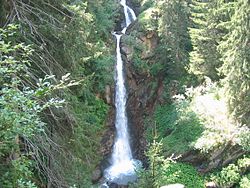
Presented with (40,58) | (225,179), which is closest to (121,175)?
(225,179)

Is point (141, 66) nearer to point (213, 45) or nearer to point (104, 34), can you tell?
point (104, 34)

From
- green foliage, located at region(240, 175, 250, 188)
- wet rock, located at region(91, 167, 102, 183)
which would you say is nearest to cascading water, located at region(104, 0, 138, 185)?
wet rock, located at region(91, 167, 102, 183)

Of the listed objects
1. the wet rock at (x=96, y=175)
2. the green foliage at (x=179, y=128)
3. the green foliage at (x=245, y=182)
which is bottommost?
the wet rock at (x=96, y=175)

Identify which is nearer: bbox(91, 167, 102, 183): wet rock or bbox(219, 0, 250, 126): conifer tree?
bbox(219, 0, 250, 126): conifer tree

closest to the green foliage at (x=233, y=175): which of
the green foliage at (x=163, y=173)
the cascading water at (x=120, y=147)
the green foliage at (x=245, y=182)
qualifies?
the green foliage at (x=245, y=182)

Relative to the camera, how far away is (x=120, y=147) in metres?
16.7

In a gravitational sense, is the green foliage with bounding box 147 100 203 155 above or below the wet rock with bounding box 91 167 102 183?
above

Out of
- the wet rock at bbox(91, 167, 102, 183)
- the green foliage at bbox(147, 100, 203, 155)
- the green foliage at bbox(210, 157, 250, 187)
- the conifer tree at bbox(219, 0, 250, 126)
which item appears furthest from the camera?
the wet rock at bbox(91, 167, 102, 183)

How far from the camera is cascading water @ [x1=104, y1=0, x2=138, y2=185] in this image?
14.8 m

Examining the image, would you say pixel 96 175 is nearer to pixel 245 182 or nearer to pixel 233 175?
pixel 233 175

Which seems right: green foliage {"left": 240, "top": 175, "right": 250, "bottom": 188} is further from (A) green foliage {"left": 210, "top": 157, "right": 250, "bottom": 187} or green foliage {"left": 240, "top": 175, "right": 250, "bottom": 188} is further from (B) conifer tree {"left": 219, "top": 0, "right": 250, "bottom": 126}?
(B) conifer tree {"left": 219, "top": 0, "right": 250, "bottom": 126}

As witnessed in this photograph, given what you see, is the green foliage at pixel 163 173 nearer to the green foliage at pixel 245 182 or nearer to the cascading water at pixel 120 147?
the green foliage at pixel 245 182

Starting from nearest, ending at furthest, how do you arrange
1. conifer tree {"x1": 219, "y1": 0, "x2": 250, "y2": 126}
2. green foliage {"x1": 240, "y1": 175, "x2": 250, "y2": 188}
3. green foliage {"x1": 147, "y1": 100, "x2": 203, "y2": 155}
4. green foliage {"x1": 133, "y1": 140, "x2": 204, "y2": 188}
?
Result: green foliage {"x1": 133, "y1": 140, "x2": 204, "y2": 188} < green foliage {"x1": 240, "y1": 175, "x2": 250, "y2": 188} < conifer tree {"x1": 219, "y1": 0, "x2": 250, "y2": 126} < green foliage {"x1": 147, "y1": 100, "x2": 203, "y2": 155}

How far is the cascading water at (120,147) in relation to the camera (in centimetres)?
1478
